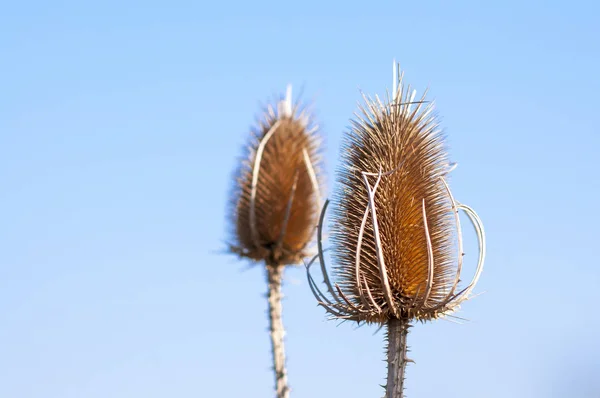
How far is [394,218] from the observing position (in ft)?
23.3

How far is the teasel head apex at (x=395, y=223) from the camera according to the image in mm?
6946

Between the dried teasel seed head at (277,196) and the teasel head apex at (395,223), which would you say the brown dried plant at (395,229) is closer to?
the teasel head apex at (395,223)

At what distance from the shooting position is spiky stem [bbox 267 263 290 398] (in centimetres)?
1146

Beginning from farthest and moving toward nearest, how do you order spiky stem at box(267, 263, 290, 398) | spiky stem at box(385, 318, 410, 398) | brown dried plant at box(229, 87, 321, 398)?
brown dried plant at box(229, 87, 321, 398) < spiky stem at box(267, 263, 290, 398) < spiky stem at box(385, 318, 410, 398)

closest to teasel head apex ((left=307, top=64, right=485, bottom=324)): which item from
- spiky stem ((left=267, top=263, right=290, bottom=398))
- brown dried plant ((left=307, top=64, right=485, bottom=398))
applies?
brown dried plant ((left=307, top=64, right=485, bottom=398))

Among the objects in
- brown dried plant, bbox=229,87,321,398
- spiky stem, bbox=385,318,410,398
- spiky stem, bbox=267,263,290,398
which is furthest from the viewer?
brown dried plant, bbox=229,87,321,398

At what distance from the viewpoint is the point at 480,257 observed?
714 cm

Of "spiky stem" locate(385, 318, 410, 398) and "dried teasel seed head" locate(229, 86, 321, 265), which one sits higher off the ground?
"dried teasel seed head" locate(229, 86, 321, 265)

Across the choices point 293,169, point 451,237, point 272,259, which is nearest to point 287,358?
point 272,259

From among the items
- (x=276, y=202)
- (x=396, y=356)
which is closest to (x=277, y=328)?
(x=276, y=202)

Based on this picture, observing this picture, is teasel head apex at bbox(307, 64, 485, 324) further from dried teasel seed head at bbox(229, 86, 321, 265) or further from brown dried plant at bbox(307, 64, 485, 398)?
dried teasel seed head at bbox(229, 86, 321, 265)

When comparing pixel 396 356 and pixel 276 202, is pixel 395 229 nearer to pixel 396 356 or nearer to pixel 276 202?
pixel 396 356

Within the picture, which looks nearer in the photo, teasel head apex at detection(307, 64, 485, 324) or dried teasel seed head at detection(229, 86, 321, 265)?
teasel head apex at detection(307, 64, 485, 324)

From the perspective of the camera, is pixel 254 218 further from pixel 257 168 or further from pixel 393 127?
pixel 393 127
